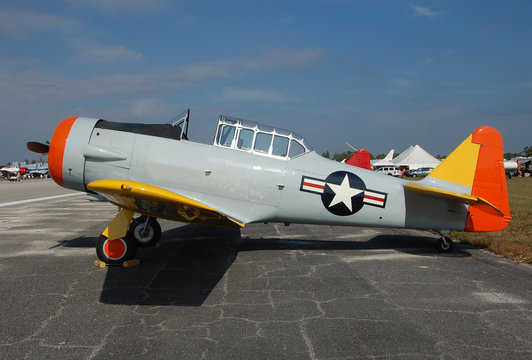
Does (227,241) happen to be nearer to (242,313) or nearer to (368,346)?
(242,313)

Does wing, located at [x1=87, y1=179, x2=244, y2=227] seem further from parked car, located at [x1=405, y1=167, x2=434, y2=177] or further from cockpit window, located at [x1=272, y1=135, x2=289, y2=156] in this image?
parked car, located at [x1=405, y1=167, x2=434, y2=177]

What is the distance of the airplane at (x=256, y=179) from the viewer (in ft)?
21.0

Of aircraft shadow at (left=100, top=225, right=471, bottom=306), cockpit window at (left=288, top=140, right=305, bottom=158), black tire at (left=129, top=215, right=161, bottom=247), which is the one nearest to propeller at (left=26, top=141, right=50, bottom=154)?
black tire at (left=129, top=215, right=161, bottom=247)

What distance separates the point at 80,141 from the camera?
21.3ft

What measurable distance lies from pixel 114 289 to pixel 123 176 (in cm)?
212

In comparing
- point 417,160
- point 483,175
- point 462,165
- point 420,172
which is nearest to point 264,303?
point 462,165

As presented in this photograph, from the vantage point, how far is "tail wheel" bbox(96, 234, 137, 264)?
6066 millimetres

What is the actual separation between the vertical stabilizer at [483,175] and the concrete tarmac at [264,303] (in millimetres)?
698

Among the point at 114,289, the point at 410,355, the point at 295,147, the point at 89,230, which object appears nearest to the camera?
the point at 410,355

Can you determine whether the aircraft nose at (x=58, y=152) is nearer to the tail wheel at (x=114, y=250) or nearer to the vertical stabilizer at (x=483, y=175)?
the tail wheel at (x=114, y=250)

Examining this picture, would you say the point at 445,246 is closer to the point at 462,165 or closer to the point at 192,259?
the point at 462,165

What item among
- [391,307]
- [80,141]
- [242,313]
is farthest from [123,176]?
[391,307]

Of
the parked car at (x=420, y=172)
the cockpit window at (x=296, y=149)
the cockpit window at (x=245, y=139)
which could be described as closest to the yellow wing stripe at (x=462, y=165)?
the cockpit window at (x=296, y=149)

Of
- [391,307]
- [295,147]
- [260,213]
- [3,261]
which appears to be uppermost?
[295,147]
